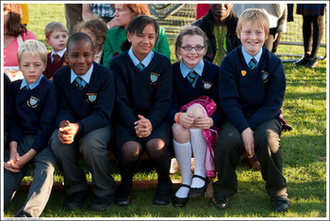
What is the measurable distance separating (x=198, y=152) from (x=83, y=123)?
3.00 ft

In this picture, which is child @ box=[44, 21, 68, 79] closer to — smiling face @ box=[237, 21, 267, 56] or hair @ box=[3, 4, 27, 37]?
hair @ box=[3, 4, 27, 37]

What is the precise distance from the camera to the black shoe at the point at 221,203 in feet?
11.2

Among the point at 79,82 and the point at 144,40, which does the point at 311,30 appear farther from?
the point at 79,82

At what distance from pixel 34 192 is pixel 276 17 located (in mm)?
4020

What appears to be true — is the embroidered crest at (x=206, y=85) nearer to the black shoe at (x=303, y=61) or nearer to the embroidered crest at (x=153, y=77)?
the embroidered crest at (x=153, y=77)

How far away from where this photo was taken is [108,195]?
3.48 metres

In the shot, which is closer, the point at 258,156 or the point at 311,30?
the point at 258,156

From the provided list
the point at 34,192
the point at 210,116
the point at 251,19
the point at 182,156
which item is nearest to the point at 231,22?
the point at 251,19

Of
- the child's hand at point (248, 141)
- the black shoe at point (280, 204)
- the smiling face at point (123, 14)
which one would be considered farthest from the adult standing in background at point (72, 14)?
the black shoe at point (280, 204)

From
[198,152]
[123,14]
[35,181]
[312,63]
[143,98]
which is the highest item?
[123,14]

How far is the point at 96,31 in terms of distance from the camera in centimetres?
429

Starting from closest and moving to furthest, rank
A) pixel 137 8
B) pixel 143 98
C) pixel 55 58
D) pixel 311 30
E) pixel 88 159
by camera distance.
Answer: pixel 88 159 → pixel 143 98 → pixel 137 8 → pixel 55 58 → pixel 311 30

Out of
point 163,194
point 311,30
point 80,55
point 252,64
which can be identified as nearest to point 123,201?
point 163,194

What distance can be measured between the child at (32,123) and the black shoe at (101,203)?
0.36m
